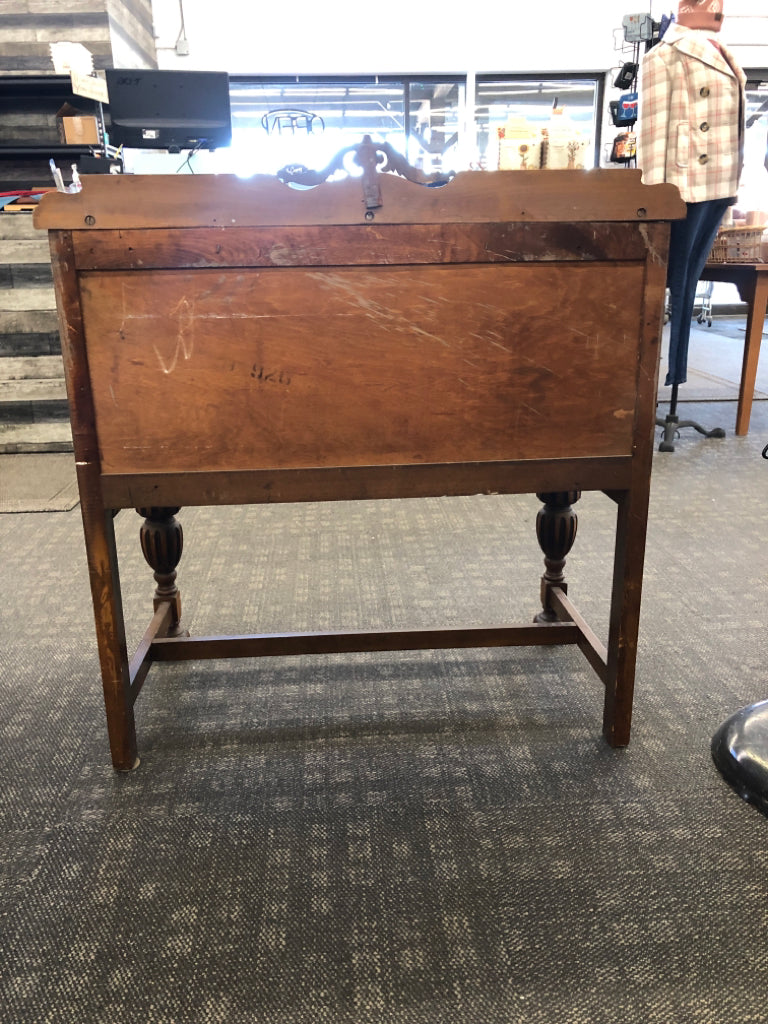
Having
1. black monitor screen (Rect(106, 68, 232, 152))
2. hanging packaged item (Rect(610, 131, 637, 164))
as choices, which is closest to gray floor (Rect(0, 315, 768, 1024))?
hanging packaged item (Rect(610, 131, 637, 164))

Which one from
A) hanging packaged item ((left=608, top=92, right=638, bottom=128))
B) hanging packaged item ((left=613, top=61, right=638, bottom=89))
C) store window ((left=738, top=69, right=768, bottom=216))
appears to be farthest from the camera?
store window ((left=738, top=69, right=768, bottom=216))

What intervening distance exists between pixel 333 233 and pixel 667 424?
8.39 ft

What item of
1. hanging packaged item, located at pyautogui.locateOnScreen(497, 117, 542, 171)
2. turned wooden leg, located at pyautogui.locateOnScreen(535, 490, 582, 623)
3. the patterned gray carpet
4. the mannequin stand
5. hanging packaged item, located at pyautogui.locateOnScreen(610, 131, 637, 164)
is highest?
hanging packaged item, located at pyautogui.locateOnScreen(610, 131, 637, 164)

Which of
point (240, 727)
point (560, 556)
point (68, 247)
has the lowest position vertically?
point (240, 727)

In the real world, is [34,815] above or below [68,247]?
below

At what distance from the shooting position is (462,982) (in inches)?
34.2

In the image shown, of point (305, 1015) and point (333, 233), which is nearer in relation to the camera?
point (305, 1015)

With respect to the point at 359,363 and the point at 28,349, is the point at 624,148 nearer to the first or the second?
the point at 28,349

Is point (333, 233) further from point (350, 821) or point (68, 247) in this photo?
point (350, 821)

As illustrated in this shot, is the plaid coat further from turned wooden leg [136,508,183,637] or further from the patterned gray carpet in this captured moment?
turned wooden leg [136,508,183,637]

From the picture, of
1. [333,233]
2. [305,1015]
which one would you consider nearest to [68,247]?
[333,233]

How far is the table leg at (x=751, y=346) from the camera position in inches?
126

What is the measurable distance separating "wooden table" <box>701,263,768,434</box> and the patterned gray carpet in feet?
5.58

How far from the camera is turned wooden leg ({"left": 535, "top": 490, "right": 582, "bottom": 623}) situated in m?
1.52
